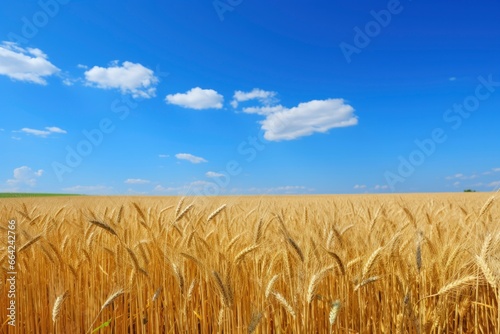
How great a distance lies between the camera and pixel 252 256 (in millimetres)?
2389

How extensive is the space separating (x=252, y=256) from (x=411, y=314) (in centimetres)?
102

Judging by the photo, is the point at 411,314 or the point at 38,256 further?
the point at 38,256

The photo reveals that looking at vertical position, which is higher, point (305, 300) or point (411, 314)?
point (305, 300)

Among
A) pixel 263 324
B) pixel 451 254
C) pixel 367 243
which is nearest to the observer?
pixel 263 324

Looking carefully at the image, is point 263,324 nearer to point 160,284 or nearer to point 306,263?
point 306,263

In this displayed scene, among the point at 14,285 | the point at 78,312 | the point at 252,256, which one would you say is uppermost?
the point at 252,256

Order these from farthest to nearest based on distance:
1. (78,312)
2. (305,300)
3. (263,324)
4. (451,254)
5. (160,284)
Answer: (160,284) → (78,312) → (451,254) → (263,324) → (305,300)

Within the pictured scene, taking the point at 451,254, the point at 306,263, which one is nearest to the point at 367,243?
the point at 451,254

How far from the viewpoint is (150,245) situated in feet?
8.89

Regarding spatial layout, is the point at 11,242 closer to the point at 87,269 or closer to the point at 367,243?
the point at 87,269

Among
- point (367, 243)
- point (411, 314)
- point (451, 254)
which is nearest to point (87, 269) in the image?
point (367, 243)
